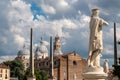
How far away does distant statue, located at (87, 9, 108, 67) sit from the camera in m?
14.9

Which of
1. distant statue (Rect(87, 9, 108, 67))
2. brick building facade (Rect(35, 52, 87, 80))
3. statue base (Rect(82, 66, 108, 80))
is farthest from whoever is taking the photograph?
brick building facade (Rect(35, 52, 87, 80))

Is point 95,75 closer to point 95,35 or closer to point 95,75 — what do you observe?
point 95,75

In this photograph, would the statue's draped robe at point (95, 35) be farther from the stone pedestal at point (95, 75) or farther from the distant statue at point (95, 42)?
the stone pedestal at point (95, 75)

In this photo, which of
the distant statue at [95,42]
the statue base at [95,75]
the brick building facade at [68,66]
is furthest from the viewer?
the brick building facade at [68,66]

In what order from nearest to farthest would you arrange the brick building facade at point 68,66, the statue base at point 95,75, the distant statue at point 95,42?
the statue base at point 95,75
the distant statue at point 95,42
the brick building facade at point 68,66

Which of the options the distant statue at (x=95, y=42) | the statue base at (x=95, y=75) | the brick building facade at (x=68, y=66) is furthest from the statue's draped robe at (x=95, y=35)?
the brick building facade at (x=68, y=66)

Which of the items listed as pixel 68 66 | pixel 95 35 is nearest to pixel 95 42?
pixel 95 35

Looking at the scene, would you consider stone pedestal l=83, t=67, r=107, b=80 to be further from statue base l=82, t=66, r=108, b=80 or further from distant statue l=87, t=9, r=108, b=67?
distant statue l=87, t=9, r=108, b=67

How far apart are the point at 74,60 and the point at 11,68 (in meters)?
22.8

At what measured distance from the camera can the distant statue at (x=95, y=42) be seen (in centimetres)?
1485

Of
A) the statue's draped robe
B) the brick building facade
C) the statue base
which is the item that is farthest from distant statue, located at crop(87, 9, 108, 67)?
the brick building facade

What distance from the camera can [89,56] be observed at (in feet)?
48.8

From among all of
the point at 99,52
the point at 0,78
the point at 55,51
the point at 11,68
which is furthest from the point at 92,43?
the point at 55,51

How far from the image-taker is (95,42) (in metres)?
14.9
